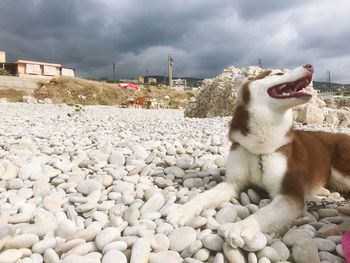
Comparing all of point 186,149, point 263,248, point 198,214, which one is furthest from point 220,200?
point 186,149

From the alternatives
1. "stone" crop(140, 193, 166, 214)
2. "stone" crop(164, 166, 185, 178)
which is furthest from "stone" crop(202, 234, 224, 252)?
"stone" crop(164, 166, 185, 178)

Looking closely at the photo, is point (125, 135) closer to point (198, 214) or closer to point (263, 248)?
point (198, 214)

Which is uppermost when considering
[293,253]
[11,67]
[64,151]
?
[11,67]

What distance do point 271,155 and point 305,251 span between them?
1059mm

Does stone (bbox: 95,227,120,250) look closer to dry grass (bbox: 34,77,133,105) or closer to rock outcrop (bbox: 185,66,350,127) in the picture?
rock outcrop (bbox: 185,66,350,127)

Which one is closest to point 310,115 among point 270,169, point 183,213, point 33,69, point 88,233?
point 270,169

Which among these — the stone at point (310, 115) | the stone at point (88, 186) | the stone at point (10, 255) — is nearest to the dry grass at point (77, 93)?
the stone at point (310, 115)

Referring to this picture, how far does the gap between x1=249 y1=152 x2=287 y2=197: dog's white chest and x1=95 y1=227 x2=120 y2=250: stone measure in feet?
4.72

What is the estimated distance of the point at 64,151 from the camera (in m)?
5.56

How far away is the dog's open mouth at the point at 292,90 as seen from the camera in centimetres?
334

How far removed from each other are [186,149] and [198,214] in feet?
8.00

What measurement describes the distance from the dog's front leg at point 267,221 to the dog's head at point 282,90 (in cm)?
82

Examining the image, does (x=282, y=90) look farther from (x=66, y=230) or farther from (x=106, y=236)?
(x=66, y=230)

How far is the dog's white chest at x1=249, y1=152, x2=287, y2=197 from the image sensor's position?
3.43 metres
